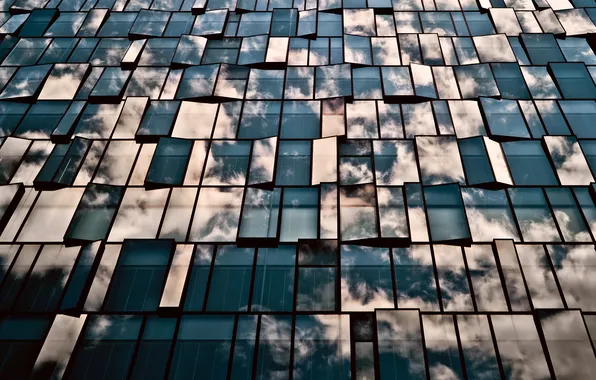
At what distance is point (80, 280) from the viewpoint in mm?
21656

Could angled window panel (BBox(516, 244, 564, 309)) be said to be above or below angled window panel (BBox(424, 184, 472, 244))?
below

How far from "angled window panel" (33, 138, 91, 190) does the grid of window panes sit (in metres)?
0.15

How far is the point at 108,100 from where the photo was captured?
30.4 meters

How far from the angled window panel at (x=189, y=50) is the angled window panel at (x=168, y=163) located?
8.04 m

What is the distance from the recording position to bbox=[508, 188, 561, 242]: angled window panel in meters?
22.9

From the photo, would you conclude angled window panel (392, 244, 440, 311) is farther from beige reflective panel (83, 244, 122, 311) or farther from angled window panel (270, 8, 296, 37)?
angled window panel (270, 8, 296, 37)

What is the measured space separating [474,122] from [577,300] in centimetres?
1169

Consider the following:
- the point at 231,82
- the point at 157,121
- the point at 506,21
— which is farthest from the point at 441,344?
the point at 506,21

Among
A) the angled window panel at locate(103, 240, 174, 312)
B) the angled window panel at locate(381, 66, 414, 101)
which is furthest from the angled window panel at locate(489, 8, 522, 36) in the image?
the angled window panel at locate(103, 240, 174, 312)

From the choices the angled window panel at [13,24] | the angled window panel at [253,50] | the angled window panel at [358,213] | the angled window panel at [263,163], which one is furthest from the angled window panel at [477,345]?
the angled window panel at [13,24]

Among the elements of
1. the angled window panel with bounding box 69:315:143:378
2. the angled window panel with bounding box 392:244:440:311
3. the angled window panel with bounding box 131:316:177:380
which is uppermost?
the angled window panel with bounding box 392:244:440:311

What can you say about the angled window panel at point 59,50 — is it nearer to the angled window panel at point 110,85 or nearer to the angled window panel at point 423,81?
the angled window panel at point 110,85

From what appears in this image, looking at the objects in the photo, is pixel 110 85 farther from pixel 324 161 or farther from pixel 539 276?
pixel 539 276

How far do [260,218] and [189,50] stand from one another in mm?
16201
